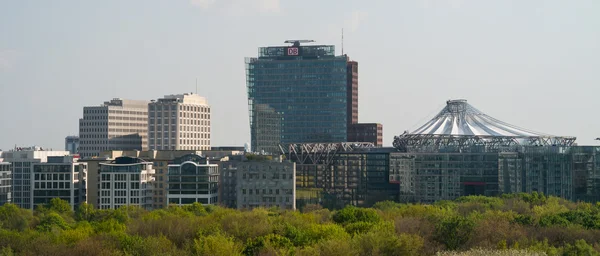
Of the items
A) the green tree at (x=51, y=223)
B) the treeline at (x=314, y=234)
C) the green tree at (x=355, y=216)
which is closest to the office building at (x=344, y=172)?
the treeline at (x=314, y=234)

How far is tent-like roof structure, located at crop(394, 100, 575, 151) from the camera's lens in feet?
564

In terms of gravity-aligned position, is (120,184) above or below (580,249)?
above

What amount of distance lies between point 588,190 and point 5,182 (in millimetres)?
76038

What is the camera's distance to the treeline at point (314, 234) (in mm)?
86750

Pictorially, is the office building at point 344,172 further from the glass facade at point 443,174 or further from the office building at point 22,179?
the office building at point 22,179

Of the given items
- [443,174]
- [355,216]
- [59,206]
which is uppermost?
[443,174]

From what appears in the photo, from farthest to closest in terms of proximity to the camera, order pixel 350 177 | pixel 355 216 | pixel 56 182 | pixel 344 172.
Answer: pixel 344 172, pixel 350 177, pixel 56 182, pixel 355 216

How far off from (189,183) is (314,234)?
5180cm

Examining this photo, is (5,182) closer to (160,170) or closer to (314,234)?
(160,170)

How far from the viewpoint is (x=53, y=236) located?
318 ft

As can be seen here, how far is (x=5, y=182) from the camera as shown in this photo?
156m

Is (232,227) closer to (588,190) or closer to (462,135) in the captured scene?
(588,190)

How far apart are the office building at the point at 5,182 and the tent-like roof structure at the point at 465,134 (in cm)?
5769

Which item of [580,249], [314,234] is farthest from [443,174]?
[580,249]
